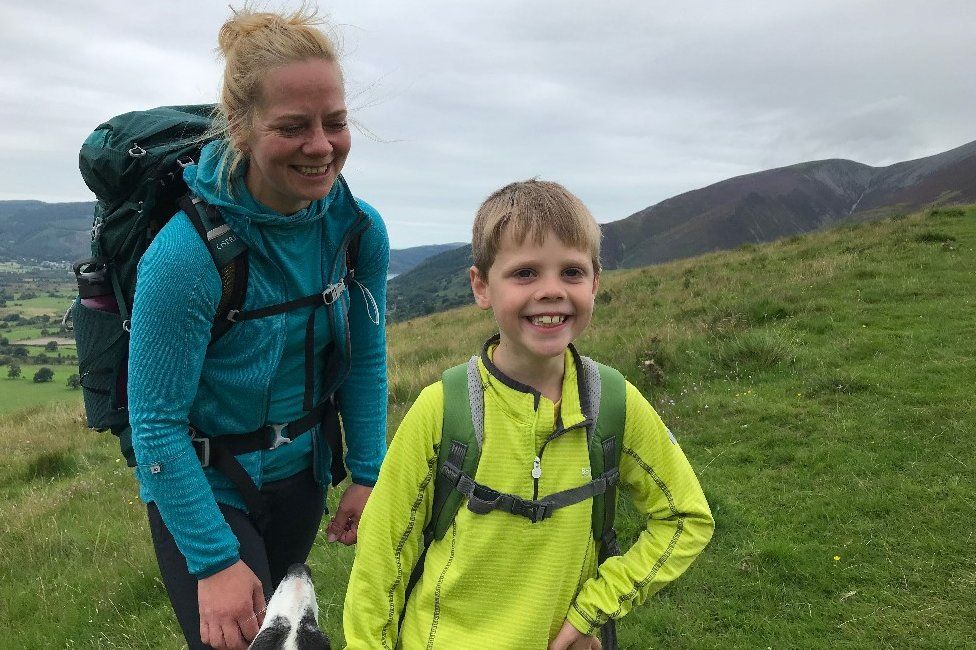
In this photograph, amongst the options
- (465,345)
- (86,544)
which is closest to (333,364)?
(86,544)

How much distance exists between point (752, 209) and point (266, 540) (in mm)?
131395

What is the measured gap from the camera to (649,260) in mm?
114250

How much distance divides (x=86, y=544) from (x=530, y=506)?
5.44 metres

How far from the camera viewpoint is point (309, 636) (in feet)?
6.61

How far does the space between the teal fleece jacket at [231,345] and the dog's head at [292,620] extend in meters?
0.21

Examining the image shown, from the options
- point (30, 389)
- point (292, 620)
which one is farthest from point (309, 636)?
point (30, 389)

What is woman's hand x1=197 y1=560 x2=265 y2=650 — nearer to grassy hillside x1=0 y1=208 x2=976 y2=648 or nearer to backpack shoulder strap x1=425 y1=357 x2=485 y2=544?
backpack shoulder strap x1=425 y1=357 x2=485 y2=544

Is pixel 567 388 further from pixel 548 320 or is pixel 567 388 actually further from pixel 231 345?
pixel 231 345

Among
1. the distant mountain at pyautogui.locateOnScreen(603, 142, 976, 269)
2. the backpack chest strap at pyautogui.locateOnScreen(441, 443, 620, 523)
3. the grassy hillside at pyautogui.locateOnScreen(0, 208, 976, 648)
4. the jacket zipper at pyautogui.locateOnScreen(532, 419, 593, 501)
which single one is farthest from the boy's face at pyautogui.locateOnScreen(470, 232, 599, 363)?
the distant mountain at pyautogui.locateOnScreen(603, 142, 976, 269)

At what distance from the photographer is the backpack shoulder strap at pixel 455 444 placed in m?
1.88

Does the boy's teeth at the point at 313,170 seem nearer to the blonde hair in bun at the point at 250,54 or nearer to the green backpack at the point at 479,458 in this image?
the blonde hair in bun at the point at 250,54

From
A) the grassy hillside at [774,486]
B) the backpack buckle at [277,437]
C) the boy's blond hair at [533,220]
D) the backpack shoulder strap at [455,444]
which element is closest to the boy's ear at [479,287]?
the boy's blond hair at [533,220]

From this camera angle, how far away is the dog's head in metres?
1.96

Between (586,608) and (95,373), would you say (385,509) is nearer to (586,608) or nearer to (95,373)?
(586,608)
